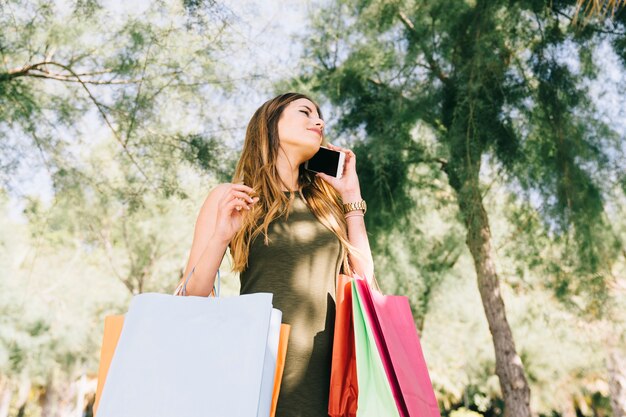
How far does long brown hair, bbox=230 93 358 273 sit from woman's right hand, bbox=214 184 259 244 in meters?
0.04

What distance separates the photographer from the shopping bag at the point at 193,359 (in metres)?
0.59

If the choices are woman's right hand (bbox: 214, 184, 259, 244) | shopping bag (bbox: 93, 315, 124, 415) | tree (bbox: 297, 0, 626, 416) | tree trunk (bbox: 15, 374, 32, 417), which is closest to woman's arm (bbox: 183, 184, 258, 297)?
woman's right hand (bbox: 214, 184, 259, 244)

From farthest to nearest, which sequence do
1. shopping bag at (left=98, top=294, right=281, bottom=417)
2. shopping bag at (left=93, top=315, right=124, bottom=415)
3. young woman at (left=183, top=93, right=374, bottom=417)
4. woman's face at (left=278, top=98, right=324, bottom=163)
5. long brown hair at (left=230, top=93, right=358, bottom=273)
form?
woman's face at (left=278, top=98, right=324, bottom=163), long brown hair at (left=230, top=93, right=358, bottom=273), young woman at (left=183, top=93, right=374, bottom=417), shopping bag at (left=93, top=315, right=124, bottom=415), shopping bag at (left=98, top=294, right=281, bottom=417)

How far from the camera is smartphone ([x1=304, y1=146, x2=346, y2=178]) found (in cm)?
111

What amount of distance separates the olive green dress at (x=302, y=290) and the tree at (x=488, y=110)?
139 centimetres

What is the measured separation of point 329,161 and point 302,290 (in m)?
0.35

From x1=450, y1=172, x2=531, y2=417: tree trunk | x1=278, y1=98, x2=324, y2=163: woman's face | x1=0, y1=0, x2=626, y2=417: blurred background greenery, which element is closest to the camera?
x1=278, y1=98, x2=324, y2=163: woman's face

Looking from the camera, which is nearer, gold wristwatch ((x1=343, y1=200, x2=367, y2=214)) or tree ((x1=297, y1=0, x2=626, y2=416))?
gold wristwatch ((x1=343, y1=200, x2=367, y2=214))

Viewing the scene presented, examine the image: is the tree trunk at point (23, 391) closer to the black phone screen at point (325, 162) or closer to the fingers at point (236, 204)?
the black phone screen at point (325, 162)

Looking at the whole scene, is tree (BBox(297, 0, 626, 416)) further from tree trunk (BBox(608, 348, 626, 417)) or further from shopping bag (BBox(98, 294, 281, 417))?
tree trunk (BBox(608, 348, 626, 417))

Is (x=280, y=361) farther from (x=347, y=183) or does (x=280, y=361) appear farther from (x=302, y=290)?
(x=347, y=183)

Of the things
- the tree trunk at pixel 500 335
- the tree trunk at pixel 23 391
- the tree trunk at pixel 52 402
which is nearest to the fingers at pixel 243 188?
the tree trunk at pixel 500 335

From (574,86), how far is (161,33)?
1.82m

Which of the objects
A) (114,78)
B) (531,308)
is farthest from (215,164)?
(531,308)
